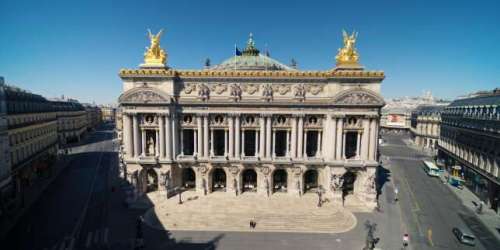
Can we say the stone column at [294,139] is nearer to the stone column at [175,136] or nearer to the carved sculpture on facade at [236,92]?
the carved sculpture on facade at [236,92]

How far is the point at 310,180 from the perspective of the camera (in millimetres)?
51750

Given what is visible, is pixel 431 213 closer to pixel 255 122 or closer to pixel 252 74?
pixel 255 122

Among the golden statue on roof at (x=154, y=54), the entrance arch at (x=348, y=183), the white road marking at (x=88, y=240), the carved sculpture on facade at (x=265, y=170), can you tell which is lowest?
the white road marking at (x=88, y=240)

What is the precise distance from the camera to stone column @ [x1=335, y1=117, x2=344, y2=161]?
1816 inches

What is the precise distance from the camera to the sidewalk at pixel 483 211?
3935cm

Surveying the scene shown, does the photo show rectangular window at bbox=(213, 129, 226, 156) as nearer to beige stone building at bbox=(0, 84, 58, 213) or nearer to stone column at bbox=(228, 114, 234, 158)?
stone column at bbox=(228, 114, 234, 158)

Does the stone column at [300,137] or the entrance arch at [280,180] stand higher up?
the stone column at [300,137]

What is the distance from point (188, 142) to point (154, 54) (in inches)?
704

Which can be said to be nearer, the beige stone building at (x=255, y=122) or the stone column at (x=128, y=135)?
the beige stone building at (x=255, y=122)

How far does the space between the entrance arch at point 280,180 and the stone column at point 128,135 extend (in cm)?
2764

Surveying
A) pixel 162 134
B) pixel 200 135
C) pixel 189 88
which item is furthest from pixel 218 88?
pixel 162 134

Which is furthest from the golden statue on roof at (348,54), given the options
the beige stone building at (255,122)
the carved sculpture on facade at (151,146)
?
the carved sculpture on facade at (151,146)

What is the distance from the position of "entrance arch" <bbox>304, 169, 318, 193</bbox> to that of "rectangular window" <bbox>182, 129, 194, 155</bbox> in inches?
930

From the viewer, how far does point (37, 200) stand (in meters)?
46.7
